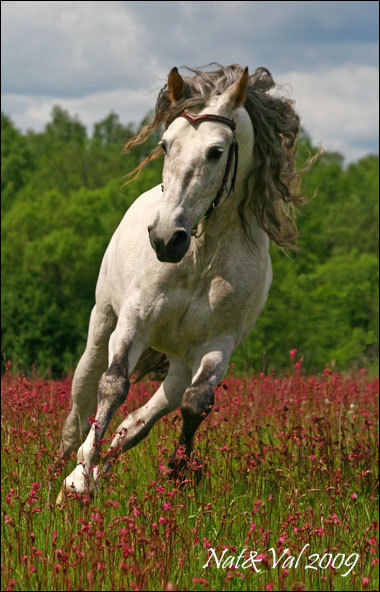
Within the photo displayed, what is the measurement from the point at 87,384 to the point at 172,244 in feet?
7.95

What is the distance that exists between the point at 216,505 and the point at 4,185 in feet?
145

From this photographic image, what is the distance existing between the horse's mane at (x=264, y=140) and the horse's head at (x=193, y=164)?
158 millimetres

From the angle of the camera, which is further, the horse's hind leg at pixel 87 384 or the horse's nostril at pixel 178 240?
the horse's hind leg at pixel 87 384

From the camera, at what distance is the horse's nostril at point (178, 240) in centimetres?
407

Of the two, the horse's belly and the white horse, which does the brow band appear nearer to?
the white horse

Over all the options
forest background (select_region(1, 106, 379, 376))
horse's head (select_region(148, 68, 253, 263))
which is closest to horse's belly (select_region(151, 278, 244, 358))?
horse's head (select_region(148, 68, 253, 263))

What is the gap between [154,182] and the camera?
1219 inches

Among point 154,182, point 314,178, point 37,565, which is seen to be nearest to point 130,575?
point 37,565

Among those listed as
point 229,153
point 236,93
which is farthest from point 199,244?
point 236,93

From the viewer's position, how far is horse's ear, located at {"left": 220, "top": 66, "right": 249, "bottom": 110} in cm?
454

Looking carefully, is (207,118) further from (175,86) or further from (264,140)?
(264,140)

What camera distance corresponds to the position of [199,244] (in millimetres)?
4824

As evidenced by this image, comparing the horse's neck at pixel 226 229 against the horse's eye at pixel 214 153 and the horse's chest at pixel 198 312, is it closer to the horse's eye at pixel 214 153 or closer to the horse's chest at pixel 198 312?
the horse's chest at pixel 198 312

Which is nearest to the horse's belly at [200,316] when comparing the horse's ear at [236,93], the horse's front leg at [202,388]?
the horse's front leg at [202,388]
